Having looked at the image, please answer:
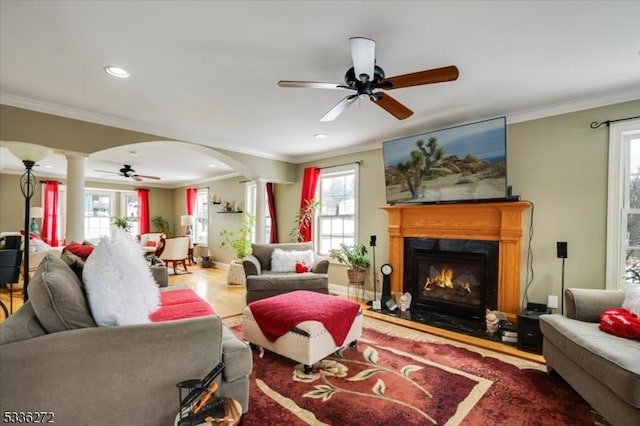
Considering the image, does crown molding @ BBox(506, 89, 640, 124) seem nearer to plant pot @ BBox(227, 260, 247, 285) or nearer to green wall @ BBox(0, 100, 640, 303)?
green wall @ BBox(0, 100, 640, 303)

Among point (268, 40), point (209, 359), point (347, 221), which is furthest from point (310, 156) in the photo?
point (209, 359)

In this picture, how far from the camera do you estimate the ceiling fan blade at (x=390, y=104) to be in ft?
7.36

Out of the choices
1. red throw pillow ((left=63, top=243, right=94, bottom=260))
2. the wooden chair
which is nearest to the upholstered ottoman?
red throw pillow ((left=63, top=243, right=94, bottom=260))

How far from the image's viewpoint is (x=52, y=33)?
1.95 meters

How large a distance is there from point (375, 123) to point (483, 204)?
156cm

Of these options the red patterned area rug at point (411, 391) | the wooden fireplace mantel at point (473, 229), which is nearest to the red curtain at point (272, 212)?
the wooden fireplace mantel at point (473, 229)

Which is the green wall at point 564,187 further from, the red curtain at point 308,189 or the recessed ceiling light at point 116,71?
the red curtain at point 308,189

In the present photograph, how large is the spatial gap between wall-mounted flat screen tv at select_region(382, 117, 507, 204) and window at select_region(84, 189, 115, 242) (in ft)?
28.1

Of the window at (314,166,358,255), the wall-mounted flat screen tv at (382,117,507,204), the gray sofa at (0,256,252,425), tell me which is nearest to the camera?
the gray sofa at (0,256,252,425)

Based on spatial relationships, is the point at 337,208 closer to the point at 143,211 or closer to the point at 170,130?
the point at 170,130

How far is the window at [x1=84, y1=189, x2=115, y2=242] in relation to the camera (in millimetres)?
8539

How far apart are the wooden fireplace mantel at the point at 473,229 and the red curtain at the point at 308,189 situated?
61.4 inches

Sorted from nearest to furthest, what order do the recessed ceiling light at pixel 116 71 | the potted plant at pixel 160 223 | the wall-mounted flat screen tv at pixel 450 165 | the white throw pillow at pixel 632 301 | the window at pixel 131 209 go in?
the white throw pillow at pixel 632 301
the recessed ceiling light at pixel 116 71
the wall-mounted flat screen tv at pixel 450 165
the window at pixel 131 209
the potted plant at pixel 160 223

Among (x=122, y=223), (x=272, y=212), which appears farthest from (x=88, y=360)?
(x=122, y=223)
